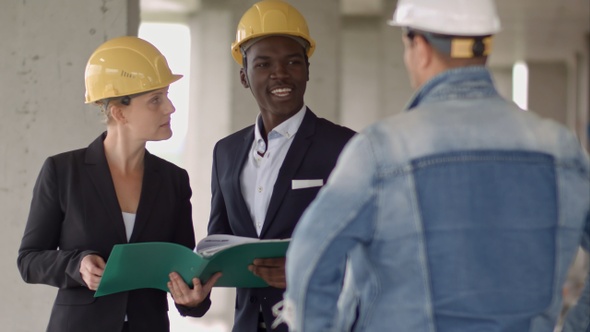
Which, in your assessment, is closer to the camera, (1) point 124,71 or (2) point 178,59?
(1) point 124,71

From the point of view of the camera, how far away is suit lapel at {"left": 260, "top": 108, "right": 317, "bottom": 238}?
3.30 metres

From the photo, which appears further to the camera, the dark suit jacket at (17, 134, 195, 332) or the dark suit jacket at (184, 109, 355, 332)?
the dark suit jacket at (184, 109, 355, 332)

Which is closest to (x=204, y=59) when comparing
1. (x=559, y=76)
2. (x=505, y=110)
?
(x=505, y=110)

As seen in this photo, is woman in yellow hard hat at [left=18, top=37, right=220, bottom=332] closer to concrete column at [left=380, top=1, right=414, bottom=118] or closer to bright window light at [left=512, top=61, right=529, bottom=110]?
concrete column at [left=380, top=1, right=414, bottom=118]

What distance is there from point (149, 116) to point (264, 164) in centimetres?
47

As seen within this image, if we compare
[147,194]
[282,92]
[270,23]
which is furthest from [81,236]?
[270,23]

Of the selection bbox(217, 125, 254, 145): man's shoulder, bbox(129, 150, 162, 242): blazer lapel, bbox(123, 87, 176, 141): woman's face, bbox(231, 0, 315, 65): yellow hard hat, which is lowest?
bbox(129, 150, 162, 242): blazer lapel

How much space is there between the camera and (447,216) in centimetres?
200

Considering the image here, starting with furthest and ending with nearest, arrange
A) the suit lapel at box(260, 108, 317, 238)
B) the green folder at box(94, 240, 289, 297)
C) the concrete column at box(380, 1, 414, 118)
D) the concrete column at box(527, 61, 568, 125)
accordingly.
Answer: the concrete column at box(527, 61, 568, 125) < the concrete column at box(380, 1, 414, 118) < the suit lapel at box(260, 108, 317, 238) < the green folder at box(94, 240, 289, 297)

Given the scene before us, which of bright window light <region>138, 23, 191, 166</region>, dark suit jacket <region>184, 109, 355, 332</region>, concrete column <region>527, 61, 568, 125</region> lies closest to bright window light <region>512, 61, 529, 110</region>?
concrete column <region>527, 61, 568, 125</region>

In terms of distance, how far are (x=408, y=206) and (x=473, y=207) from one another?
15 cm

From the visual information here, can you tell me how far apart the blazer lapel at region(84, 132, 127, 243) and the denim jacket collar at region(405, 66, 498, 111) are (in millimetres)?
1490

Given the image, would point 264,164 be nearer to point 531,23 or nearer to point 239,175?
point 239,175

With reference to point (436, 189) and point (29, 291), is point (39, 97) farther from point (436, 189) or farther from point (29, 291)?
point (436, 189)
